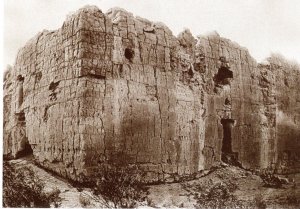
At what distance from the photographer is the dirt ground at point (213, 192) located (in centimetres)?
718

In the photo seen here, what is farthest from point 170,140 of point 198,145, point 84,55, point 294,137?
point 294,137

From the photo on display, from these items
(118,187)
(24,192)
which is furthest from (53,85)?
(118,187)

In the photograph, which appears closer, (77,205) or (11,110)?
(77,205)

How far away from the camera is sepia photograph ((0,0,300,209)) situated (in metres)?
7.23

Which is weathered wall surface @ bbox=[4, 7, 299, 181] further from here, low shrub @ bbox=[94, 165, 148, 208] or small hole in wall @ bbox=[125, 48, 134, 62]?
low shrub @ bbox=[94, 165, 148, 208]

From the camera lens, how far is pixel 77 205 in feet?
23.1

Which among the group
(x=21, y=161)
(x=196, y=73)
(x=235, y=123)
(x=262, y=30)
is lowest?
(x=21, y=161)

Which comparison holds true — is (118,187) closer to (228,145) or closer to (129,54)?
(129,54)

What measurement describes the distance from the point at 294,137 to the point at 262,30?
218 centimetres

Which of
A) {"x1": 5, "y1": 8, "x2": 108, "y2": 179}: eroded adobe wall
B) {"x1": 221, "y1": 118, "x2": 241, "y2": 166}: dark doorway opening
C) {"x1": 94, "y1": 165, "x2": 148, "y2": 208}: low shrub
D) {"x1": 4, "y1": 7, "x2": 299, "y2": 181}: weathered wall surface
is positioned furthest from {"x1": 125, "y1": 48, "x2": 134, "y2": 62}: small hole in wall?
{"x1": 221, "y1": 118, "x2": 241, "y2": 166}: dark doorway opening

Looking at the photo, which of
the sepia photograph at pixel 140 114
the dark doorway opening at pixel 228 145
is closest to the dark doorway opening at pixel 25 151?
the sepia photograph at pixel 140 114

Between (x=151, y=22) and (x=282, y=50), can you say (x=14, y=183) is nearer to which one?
(x=151, y=22)

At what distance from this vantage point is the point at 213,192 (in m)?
8.11

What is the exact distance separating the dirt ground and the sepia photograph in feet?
0.06
